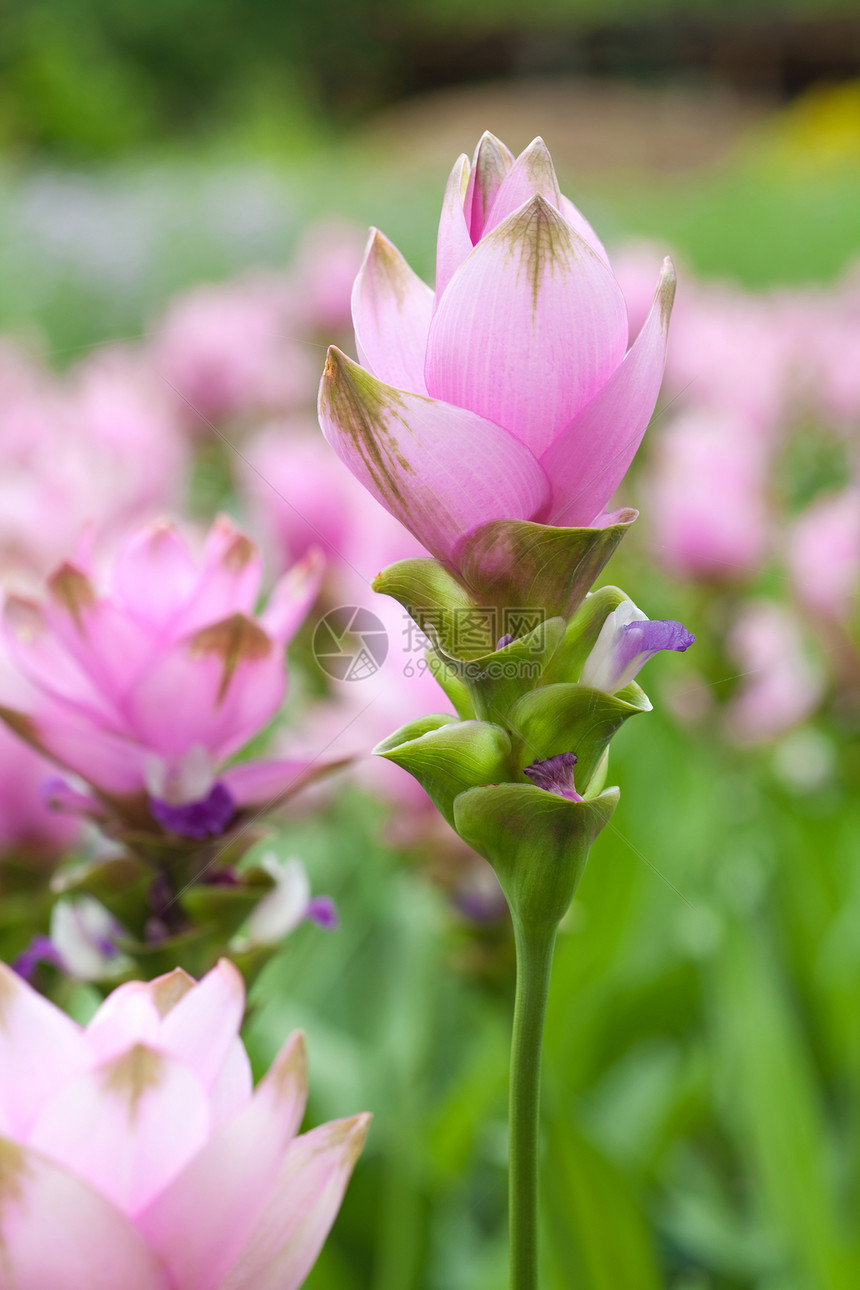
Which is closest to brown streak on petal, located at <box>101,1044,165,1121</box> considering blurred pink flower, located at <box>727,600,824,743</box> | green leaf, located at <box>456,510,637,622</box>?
green leaf, located at <box>456,510,637,622</box>

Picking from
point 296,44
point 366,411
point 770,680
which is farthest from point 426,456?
point 296,44

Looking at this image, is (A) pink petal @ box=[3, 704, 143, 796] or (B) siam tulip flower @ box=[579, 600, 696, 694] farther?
(A) pink petal @ box=[3, 704, 143, 796]

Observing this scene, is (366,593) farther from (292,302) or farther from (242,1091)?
(292,302)

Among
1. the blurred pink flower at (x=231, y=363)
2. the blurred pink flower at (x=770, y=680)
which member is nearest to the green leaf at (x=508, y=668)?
the blurred pink flower at (x=770, y=680)

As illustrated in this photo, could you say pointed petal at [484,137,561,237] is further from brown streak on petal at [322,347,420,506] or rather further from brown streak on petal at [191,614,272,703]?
brown streak on petal at [191,614,272,703]

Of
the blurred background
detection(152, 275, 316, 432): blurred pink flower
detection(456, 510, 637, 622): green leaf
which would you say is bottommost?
the blurred background

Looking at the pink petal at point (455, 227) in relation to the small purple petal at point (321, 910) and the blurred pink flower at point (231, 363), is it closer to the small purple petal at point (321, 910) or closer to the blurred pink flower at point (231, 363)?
the small purple petal at point (321, 910)
